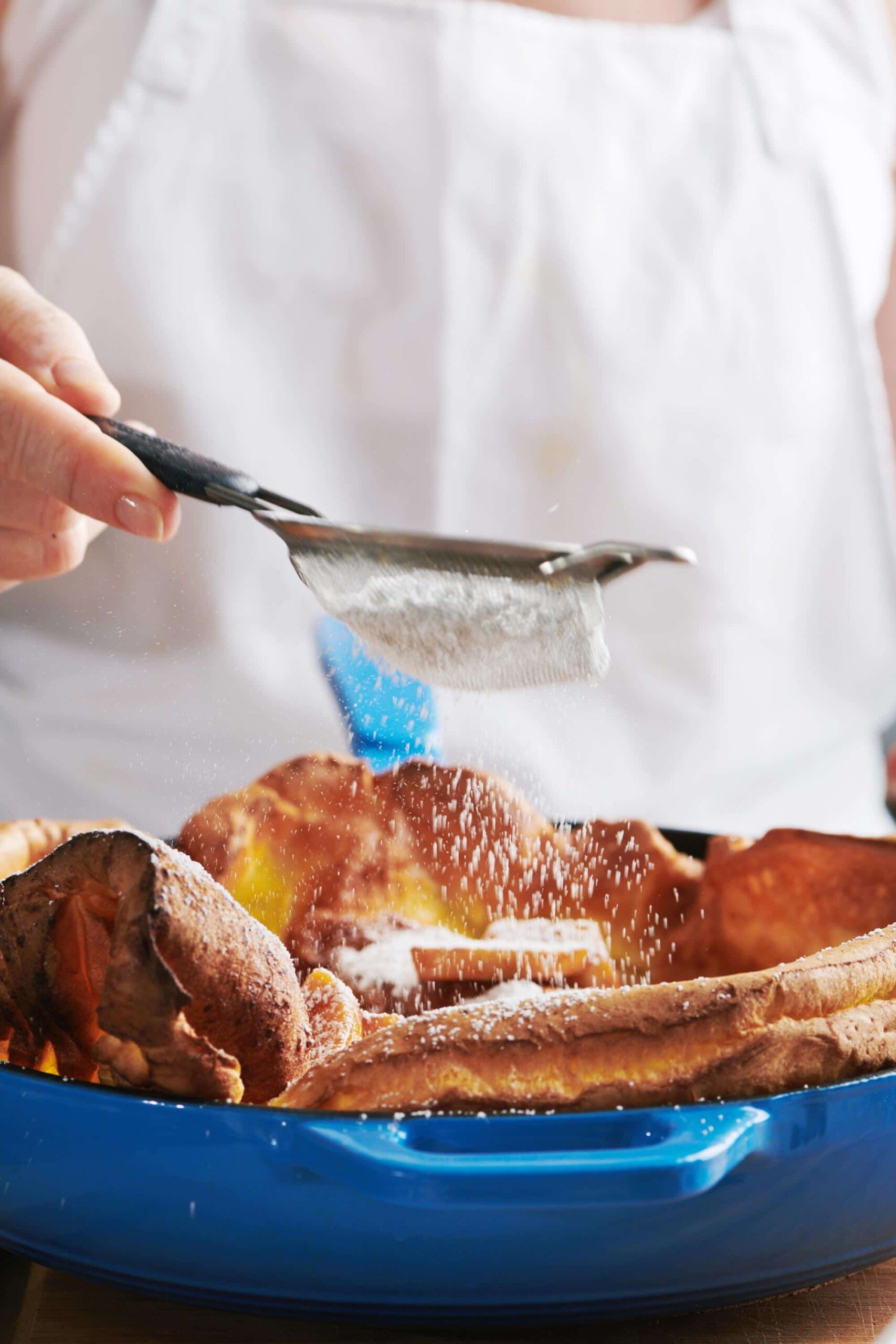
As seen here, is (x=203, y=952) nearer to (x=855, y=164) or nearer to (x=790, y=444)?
(x=790, y=444)

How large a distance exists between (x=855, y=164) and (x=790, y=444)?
0.37 metres

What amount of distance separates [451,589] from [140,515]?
0.59 ft

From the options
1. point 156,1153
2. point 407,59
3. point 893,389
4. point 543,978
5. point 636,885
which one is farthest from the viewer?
point 893,389

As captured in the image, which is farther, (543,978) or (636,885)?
(636,885)

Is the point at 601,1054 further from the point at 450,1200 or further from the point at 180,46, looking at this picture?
the point at 180,46

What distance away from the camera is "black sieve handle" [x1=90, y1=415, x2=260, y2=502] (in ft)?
2.24

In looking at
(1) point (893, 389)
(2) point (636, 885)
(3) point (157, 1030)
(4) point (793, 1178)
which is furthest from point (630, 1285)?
(1) point (893, 389)

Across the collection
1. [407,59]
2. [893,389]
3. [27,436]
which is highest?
[407,59]

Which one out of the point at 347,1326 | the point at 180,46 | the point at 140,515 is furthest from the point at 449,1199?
the point at 180,46

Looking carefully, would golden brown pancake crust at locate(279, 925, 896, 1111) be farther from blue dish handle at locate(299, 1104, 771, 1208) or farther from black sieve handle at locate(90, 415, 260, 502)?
black sieve handle at locate(90, 415, 260, 502)

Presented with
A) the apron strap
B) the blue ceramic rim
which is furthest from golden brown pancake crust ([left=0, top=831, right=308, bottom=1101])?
the apron strap

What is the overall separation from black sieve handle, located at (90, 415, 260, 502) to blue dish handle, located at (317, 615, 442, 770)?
307mm

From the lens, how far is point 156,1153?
1.44 feet

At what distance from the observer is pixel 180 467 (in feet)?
2.31
